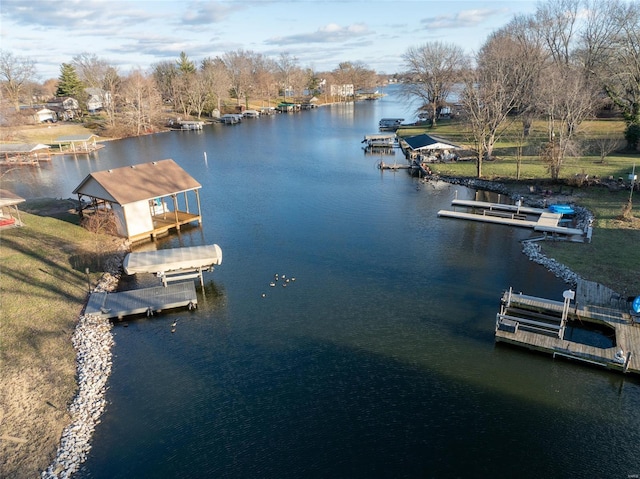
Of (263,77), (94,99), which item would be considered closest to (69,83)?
(94,99)

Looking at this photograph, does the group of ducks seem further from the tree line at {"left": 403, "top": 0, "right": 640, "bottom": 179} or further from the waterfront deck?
the tree line at {"left": 403, "top": 0, "right": 640, "bottom": 179}

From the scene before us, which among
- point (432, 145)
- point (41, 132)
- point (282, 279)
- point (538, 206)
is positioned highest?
point (41, 132)

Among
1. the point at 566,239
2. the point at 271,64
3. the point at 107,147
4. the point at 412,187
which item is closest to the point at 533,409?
the point at 566,239

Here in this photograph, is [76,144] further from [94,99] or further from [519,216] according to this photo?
[519,216]

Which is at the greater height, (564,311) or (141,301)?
(564,311)

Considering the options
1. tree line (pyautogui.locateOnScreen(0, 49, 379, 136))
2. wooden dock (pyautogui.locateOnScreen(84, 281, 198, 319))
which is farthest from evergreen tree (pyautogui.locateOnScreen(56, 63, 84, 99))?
wooden dock (pyautogui.locateOnScreen(84, 281, 198, 319))

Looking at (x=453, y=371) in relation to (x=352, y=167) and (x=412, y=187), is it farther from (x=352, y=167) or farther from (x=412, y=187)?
(x=352, y=167)
